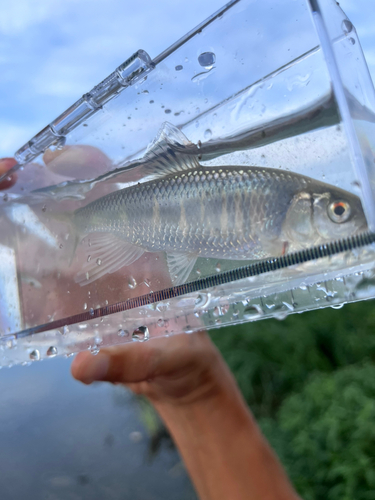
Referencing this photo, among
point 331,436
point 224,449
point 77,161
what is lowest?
point 331,436

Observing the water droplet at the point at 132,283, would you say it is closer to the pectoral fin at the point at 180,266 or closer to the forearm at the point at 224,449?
the pectoral fin at the point at 180,266

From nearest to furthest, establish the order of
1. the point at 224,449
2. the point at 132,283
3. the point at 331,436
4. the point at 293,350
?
the point at 132,283
the point at 224,449
the point at 331,436
the point at 293,350

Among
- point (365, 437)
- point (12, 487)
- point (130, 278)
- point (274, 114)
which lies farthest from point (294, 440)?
point (274, 114)

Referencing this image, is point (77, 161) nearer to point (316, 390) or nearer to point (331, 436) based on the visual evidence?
point (331, 436)

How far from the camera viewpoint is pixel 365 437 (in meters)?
0.94

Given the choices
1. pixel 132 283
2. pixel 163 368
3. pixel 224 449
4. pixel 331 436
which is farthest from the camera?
pixel 331 436

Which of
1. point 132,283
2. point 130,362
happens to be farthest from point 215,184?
point 130,362

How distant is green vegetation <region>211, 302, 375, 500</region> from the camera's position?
962 mm

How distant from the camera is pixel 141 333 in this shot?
40 cm

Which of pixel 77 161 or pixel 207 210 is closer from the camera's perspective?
pixel 207 210

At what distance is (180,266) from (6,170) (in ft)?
1.09

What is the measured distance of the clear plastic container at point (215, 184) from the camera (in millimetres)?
283

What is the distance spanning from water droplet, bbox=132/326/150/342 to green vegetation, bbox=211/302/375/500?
756 millimetres

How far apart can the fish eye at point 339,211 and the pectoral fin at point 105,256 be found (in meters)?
0.17
